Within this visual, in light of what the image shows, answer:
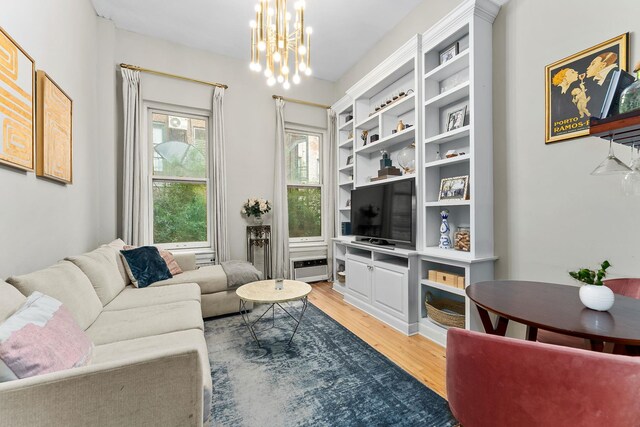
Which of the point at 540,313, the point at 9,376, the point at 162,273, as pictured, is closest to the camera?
the point at 9,376

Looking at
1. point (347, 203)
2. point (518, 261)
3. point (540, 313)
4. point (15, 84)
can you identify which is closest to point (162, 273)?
point (15, 84)

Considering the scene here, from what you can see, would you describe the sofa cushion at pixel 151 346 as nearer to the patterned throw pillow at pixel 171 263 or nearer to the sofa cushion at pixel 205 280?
the sofa cushion at pixel 205 280

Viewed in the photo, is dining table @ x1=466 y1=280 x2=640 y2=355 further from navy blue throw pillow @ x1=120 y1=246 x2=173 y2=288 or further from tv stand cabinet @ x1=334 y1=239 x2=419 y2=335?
navy blue throw pillow @ x1=120 y1=246 x2=173 y2=288

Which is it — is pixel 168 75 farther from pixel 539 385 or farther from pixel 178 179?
pixel 539 385

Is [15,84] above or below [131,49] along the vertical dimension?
below

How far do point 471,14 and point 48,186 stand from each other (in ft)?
12.0

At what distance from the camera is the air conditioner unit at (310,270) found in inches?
177

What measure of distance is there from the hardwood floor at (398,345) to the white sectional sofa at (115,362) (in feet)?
4.84

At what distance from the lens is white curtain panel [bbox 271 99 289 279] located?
4.29 meters

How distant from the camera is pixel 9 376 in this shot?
89cm

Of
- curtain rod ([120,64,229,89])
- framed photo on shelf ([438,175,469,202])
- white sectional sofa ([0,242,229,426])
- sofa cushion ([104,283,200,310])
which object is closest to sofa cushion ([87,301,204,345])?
white sectional sofa ([0,242,229,426])

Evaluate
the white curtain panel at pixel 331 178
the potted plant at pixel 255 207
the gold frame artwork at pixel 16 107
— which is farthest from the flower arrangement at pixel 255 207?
the gold frame artwork at pixel 16 107

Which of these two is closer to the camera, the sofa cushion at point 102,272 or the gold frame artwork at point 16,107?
the gold frame artwork at point 16,107

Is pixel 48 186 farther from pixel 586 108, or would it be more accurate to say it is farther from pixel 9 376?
pixel 586 108
